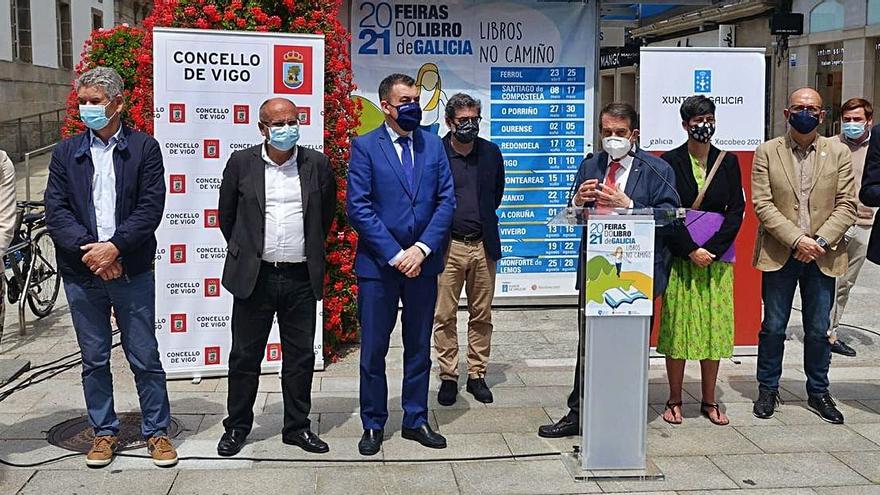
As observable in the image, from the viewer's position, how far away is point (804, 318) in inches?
239

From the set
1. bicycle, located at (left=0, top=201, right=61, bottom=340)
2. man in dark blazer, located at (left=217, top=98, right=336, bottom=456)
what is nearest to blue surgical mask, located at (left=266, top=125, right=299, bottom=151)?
man in dark blazer, located at (left=217, top=98, right=336, bottom=456)

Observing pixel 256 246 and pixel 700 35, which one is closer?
pixel 256 246

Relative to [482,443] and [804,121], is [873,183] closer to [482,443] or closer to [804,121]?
[804,121]

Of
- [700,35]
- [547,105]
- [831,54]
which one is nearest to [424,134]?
[547,105]

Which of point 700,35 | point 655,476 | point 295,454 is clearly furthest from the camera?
point 700,35

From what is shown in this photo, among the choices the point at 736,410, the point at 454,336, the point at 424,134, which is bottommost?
the point at 736,410

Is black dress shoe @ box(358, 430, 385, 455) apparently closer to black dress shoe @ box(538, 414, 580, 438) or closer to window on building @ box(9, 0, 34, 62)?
black dress shoe @ box(538, 414, 580, 438)

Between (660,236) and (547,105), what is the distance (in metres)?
3.74

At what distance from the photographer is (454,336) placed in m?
6.44

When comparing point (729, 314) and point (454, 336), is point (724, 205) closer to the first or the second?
point (729, 314)

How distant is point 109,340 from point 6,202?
0.89 metres

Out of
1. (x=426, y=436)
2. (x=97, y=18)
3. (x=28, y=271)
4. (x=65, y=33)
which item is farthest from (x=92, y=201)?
(x=97, y=18)

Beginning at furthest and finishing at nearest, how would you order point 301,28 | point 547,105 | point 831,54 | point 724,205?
1. point 831,54
2. point 547,105
3. point 301,28
4. point 724,205

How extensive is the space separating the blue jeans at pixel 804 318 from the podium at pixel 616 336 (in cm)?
137
